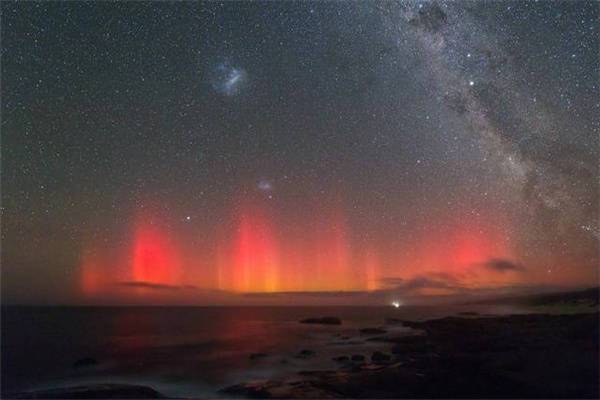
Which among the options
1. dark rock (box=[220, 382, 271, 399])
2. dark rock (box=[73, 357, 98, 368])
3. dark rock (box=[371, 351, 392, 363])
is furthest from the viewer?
dark rock (box=[73, 357, 98, 368])

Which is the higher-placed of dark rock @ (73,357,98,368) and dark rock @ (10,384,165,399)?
dark rock @ (10,384,165,399)

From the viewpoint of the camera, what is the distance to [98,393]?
29.0 metres

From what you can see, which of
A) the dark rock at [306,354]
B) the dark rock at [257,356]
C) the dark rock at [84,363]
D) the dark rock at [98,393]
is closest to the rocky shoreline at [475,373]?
the dark rock at [98,393]

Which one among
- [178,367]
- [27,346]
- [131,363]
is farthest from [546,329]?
[27,346]

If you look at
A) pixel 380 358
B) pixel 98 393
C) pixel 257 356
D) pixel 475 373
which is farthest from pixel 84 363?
pixel 475 373

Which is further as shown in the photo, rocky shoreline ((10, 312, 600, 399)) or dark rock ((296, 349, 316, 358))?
dark rock ((296, 349, 316, 358))

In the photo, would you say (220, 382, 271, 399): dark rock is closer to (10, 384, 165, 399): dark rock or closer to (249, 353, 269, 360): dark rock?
(10, 384, 165, 399): dark rock

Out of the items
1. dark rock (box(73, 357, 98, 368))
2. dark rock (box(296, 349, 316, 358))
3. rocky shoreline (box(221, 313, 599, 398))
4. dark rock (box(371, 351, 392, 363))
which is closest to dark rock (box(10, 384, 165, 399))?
rocky shoreline (box(221, 313, 599, 398))

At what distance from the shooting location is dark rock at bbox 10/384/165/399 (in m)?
28.4

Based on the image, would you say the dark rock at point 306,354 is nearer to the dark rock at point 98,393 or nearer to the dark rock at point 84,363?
the dark rock at point 98,393

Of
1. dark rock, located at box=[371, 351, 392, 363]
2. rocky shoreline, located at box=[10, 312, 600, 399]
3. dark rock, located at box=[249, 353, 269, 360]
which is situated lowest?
dark rock, located at box=[249, 353, 269, 360]

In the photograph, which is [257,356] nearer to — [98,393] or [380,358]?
[380,358]

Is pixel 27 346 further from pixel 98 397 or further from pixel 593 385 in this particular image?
pixel 593 385

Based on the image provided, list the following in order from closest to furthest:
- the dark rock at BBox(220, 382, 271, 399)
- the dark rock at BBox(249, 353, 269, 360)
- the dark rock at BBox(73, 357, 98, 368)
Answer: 1. the dark rock at BBox(220, 382, 271, 399)
2. the dark rock at BBox(73, 357, 98, 368)
3. the dark rock at BBox(249, 353, 269, 360)
